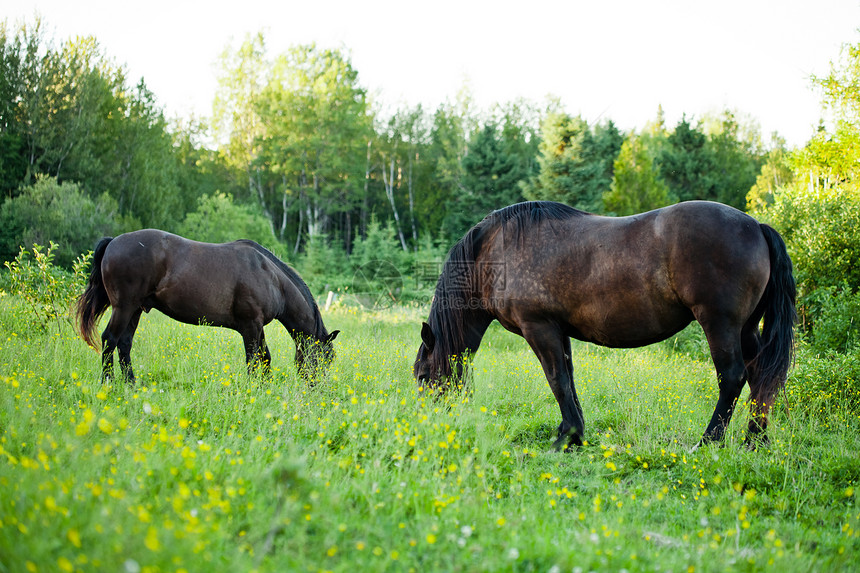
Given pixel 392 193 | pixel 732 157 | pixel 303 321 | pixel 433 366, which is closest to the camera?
pixel 433 366

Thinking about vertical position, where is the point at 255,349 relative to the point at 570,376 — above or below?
below

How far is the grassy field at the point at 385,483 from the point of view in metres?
2.24

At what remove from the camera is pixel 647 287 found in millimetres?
4340

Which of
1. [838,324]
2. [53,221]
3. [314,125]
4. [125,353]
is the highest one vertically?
[314,125]

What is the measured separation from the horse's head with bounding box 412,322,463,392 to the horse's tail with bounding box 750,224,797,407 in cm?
272

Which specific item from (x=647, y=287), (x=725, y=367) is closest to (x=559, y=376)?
(x=647, y=287)

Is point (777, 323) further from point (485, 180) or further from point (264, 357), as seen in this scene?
point (485, 180)

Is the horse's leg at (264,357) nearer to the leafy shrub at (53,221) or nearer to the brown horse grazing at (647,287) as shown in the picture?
the brown horse grazing at (647,287)

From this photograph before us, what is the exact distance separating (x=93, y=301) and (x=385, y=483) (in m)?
4.70

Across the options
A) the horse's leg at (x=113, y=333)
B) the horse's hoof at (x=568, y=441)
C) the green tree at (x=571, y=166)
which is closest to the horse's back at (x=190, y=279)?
the horse's leg at (x=113, y=333)

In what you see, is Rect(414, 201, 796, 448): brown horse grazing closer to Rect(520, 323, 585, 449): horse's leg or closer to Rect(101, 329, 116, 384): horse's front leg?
Rect(520, 323, 585, 449): horse's leg

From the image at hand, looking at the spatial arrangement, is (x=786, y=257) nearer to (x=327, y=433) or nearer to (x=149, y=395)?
(x=327, y=433)

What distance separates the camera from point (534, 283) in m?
4.74

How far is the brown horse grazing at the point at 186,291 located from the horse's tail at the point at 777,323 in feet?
14.5
